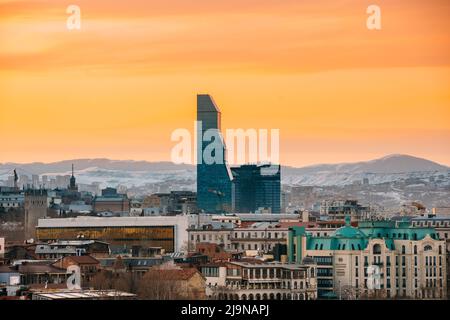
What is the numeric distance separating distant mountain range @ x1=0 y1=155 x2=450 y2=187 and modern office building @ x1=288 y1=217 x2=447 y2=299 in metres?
11.8

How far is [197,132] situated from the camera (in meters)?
53.4

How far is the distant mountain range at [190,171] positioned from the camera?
59.0 m

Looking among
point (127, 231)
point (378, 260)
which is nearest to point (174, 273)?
point (378, 260)

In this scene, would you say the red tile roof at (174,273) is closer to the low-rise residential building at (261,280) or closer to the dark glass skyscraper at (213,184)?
the low-rise residential building at (261,280)

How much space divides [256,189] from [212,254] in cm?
2860

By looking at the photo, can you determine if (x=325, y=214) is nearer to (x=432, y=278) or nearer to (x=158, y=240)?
(x=158, y=240)

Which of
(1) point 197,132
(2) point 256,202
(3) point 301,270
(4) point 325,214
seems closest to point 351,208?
(4) point 325,214

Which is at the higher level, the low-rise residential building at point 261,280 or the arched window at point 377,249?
the arched window at point 377,249

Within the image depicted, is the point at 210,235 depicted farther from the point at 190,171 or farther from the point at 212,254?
the point at 190,171

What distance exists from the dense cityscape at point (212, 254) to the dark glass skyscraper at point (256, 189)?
5318 millimetres

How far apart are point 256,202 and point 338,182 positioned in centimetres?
340

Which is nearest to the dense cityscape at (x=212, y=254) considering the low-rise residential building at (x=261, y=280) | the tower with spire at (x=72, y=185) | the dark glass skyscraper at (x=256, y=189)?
the low-rise residential building at (x=261, y=280)

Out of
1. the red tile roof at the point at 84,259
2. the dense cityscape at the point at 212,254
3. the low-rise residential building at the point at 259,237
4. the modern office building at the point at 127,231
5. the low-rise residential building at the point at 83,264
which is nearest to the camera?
the dense cityscape at the point at 212,254

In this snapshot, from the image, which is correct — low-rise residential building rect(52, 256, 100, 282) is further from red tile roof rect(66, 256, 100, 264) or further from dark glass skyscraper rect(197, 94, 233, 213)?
dark glass skyscraper rect(197, 94, 233, 213)
